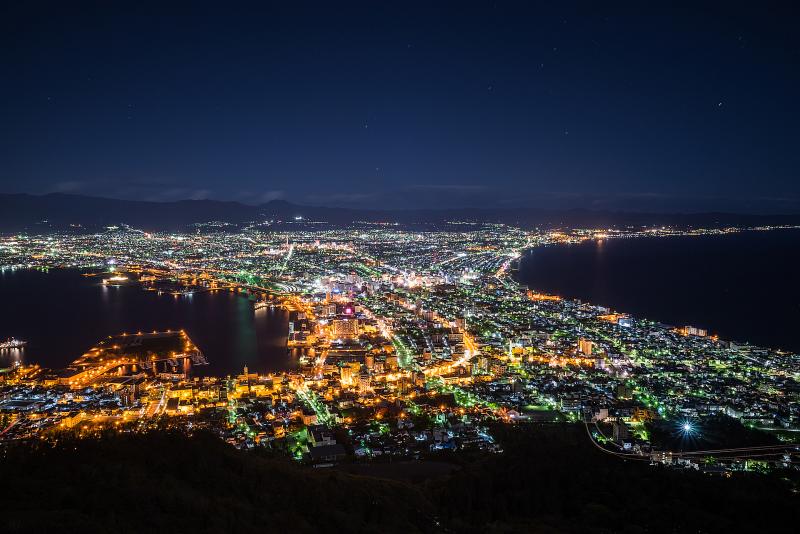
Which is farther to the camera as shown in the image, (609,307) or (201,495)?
(609,307)

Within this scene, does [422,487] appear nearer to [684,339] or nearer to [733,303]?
[684,339]

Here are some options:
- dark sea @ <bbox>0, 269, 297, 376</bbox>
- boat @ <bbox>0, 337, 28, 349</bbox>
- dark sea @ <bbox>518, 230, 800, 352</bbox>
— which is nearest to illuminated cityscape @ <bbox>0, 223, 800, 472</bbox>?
dark sea @ <bbox>0, 269, 297, 376</bbox>

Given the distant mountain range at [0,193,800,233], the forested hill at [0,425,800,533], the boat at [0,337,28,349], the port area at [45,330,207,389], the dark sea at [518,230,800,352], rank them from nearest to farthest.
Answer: the forested hill at [0,425,800,533]
the port area at [45,330,207,389]
the boat at [0,337,28,349]
the dark sea at [518,230,800,352]
the distant mountain range at [0,193,800,233]

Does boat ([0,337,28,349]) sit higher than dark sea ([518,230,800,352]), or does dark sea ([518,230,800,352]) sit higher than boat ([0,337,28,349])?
boat ([0,337,28,349])

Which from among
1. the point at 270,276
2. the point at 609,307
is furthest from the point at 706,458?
the point at 270,276

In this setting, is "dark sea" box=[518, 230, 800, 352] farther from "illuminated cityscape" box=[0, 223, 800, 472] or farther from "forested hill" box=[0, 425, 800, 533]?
"forested hill" box=[0, 425, 800, 533]
